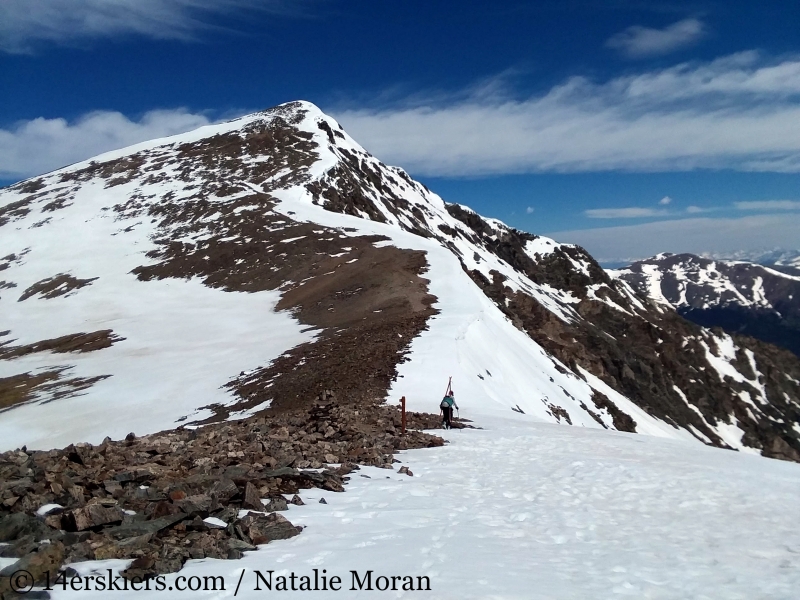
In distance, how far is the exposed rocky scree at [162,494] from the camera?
637 cm

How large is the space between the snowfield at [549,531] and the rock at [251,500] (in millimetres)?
685

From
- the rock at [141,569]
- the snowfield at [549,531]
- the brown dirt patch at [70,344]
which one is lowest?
the snowfield at [549,531]

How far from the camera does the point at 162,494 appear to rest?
8375 mm

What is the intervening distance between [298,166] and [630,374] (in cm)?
6547

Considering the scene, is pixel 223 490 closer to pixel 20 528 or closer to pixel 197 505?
pixel 197 505

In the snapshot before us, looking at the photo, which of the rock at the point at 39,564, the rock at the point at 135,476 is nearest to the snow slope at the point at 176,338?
the rock at the point at 135,476

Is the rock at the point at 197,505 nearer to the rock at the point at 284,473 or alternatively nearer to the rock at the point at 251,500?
the rock at the point at 251,500

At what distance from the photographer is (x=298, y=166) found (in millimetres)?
95125

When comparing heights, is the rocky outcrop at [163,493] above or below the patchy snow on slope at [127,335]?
below

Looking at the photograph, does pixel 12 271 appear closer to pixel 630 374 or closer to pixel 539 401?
pixel 539 401

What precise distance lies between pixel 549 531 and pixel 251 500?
15.1 feet

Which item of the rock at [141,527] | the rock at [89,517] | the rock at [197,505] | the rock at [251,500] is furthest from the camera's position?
the rock at [251,500]

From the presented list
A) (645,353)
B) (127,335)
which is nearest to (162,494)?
(127,335)

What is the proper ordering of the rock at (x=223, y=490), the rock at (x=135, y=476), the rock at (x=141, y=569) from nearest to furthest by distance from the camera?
the rock at (x=141, y=569), the rock at (x=223, y=490), the rock at (x=135, y=476)
